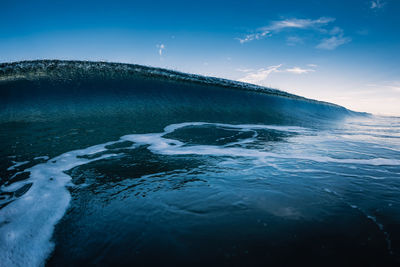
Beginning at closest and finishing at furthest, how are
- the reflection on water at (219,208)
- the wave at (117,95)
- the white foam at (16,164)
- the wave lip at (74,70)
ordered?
the reflection on water at (219,208), the white foam at (16,164), the wave at (117,95), the wave lip at (74,70)

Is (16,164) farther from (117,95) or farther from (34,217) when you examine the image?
(117,95)

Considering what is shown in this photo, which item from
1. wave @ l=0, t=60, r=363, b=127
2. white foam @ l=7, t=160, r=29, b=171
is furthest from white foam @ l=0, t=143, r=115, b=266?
wave @ l=0, t=60, r=363, b=127

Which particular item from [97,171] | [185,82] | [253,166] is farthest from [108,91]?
[253,166]

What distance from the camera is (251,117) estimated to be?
902 centimetres

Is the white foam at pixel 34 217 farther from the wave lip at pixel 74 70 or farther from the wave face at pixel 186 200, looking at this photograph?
the wave lip at pixel 74 70

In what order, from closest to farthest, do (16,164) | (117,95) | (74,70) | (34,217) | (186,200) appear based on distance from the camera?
(34,217) < (186,200) < (16,164) < (117,95) < (74,70)

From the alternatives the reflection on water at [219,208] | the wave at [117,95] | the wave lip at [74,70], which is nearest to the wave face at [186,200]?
the reflection on water at [219,208]

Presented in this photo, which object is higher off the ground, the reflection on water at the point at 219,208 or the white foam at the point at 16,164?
the reflection on water at the point at 219,208

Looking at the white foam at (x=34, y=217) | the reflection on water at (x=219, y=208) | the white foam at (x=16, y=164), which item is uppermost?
the reflection on water at (x=219, y=208)

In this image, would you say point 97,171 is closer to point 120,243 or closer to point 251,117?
point 120,243

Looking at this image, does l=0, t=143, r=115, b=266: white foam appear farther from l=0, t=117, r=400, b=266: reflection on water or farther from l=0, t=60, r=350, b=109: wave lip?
l=0, t=60, r=350, b=109: wave lip

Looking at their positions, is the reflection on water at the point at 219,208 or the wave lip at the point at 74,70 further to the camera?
the wave lip at the point at 74,70

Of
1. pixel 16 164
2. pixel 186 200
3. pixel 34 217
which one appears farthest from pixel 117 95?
pixel 186 200

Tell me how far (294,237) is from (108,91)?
900 cm
